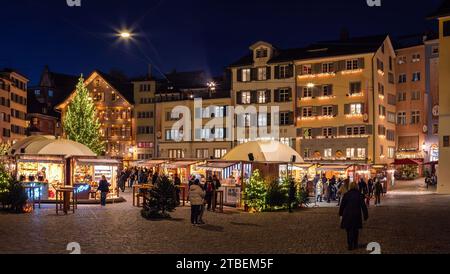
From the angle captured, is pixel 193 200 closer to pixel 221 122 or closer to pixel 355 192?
pixel 355 192

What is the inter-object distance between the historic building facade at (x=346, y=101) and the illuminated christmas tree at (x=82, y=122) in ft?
71.1

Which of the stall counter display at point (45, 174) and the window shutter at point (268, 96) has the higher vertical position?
the window shutter at point (268, 96)

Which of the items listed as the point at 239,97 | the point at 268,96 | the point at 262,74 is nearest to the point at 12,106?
the point at 239,97

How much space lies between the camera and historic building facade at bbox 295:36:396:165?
204 ft

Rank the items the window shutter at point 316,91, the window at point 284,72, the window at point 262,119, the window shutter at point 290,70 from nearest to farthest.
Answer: the window shutter at point 316,91 < the window shutter at point 290,70 < the window at point 284,72 < the window at point 262,119

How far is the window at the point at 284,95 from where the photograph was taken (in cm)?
6788

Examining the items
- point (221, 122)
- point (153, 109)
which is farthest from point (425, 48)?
point (153, 109)

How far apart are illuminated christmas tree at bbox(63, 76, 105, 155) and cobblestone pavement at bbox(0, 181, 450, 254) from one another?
32.7m

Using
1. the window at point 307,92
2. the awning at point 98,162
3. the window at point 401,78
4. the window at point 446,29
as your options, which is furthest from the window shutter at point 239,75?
the awning at point 98,162

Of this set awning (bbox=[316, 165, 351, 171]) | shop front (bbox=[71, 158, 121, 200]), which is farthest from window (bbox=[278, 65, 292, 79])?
shop front (bbox=[71, 158, 121, 200])

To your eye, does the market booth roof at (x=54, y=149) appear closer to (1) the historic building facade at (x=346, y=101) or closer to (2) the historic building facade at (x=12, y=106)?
(1) the historic building facade at (x=346, y=101)

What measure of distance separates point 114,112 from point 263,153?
50.9 metres

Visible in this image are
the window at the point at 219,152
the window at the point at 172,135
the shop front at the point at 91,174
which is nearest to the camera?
the shop front at the point at 91,174
